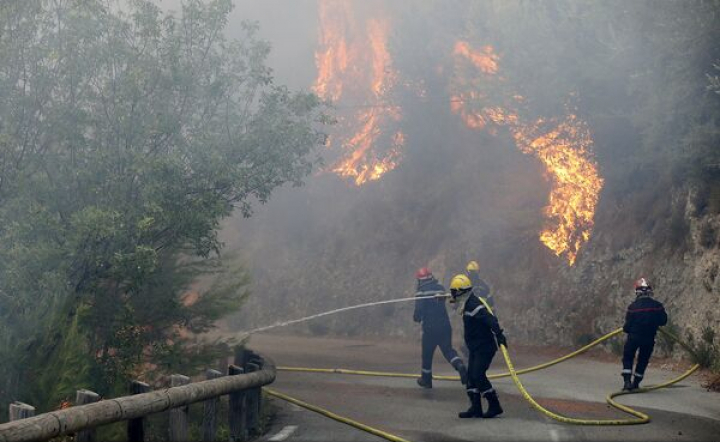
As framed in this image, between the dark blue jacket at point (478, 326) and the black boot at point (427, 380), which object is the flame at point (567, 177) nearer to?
the black boot at point (427, 380)

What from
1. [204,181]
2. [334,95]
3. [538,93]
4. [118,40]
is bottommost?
[204,181]

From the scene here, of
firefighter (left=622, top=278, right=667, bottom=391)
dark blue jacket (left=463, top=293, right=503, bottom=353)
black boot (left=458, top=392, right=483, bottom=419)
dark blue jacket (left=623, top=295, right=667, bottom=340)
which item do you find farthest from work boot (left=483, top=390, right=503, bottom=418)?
dark blue jacket (left=623, top=295, right=667, bottom=340)

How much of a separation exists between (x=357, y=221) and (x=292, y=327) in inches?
244

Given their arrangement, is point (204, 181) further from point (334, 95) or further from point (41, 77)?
point (334, 95)

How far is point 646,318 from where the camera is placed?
43.9 feet

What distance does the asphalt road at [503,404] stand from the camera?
31.4ft

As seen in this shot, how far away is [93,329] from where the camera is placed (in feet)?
38.8

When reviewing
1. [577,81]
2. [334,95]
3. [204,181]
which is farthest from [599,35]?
[334,95]

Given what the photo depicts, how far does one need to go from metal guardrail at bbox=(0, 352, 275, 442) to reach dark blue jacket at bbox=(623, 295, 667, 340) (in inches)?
246

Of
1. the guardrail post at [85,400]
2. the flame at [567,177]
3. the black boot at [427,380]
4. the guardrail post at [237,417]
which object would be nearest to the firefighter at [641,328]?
the black boot at [427,380]

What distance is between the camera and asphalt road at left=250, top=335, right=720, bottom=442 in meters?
9.57

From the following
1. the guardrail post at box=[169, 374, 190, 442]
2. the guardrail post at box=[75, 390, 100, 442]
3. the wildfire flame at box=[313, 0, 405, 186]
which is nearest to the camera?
the guardrail post at box=[75, 390, 100, 442]

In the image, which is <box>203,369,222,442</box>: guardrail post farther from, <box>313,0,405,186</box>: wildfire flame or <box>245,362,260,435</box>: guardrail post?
<box>313,0,405,186</box>: wildfire flame

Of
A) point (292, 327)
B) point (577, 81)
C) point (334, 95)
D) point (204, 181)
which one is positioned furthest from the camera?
point (334, 95)
